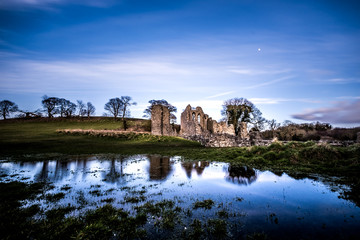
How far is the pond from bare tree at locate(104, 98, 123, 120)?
2270 inches

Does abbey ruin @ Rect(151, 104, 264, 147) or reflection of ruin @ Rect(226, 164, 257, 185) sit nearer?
reflection of ruin @ Rect(226, 164, 257, 185)

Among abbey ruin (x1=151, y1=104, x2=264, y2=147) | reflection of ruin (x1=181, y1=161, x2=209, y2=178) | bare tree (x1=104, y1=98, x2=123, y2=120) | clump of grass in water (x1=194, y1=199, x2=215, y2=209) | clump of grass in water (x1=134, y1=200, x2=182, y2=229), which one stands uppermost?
bare tree (x1=104, y1=98, x2=123, y2=120)

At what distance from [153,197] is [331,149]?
1484 centimetres

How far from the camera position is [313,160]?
14055 millimetres

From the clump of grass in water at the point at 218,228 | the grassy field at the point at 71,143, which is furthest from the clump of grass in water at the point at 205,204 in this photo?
the grassy field at the point at 71,143

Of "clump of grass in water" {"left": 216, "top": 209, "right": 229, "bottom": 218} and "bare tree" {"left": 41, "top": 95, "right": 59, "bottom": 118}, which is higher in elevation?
"bare tree" {"left": 41, "top": 95, "right": 59, "bottom": 118}

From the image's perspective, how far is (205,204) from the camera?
6.79 m

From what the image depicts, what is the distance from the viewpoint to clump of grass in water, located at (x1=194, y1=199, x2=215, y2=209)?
260 inches

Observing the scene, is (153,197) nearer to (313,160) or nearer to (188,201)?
(188,201)

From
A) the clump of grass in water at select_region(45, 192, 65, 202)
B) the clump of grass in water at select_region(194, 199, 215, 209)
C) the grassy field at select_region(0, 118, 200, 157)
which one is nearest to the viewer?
the clump of grass in water at select_region(194, 199, 215, 209)

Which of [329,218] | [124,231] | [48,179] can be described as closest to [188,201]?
[124,231]

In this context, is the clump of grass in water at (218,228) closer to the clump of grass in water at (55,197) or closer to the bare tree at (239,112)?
the clump of grass in water at (55,197)

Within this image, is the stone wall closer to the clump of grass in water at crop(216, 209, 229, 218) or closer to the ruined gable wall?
the ruined gable wall

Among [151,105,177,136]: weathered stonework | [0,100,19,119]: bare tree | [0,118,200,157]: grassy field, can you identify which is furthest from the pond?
[0,100,19,119]: bare tree
